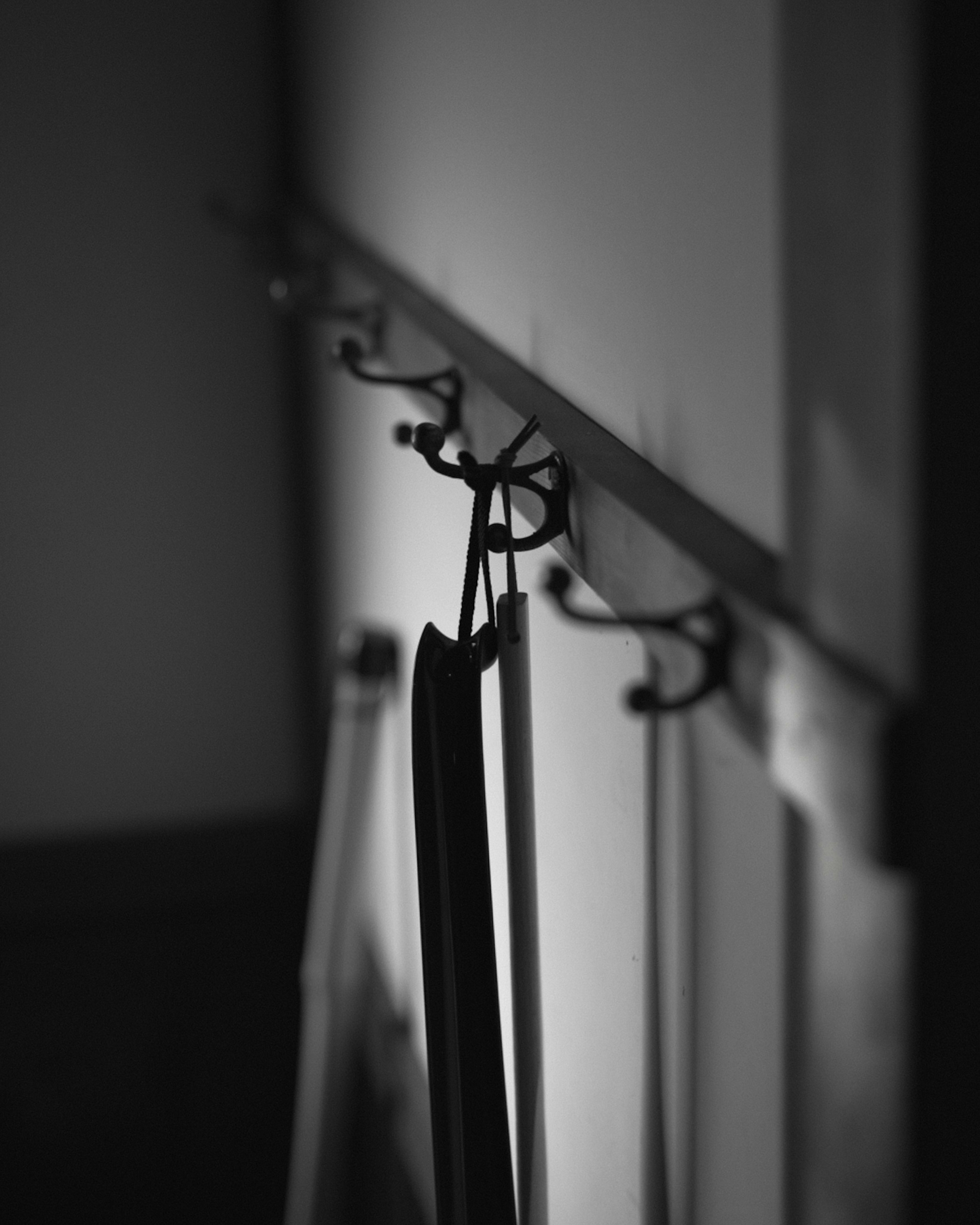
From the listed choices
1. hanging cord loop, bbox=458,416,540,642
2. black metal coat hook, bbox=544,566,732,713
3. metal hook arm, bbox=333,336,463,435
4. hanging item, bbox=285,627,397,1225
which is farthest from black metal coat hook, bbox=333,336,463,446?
hanging item, bbox=285,627,397,1225

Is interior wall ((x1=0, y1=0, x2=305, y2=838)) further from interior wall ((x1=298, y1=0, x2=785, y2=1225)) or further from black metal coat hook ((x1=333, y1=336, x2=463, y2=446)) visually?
black metal coat hook ((x1=333, y1=336, x2=463, y2=446))

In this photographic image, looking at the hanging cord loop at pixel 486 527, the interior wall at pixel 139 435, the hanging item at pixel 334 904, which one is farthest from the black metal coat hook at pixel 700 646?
the interior wall at pixel 139 435

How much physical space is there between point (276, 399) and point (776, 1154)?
147 cm

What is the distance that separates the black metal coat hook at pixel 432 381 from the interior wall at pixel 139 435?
99cm

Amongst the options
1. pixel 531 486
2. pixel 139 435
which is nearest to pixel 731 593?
pixel 531 486

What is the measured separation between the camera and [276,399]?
1.84m

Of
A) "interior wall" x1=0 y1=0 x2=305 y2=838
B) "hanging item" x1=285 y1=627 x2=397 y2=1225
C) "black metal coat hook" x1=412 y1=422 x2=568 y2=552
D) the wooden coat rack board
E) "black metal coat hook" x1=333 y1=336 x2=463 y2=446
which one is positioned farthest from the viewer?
"interior wall" x1=0 y1=0 x2=305 y2=838

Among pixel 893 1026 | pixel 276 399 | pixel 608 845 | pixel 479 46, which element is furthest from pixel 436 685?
pixel 276 399

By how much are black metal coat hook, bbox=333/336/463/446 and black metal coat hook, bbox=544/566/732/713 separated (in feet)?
1.21

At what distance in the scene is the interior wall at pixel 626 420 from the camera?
0.50 m

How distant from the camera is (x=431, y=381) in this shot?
837 millimetres

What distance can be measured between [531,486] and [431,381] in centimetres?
26

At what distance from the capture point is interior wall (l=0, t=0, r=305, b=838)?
172 centimetres

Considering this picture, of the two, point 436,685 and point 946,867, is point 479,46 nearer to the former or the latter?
point 436,685
